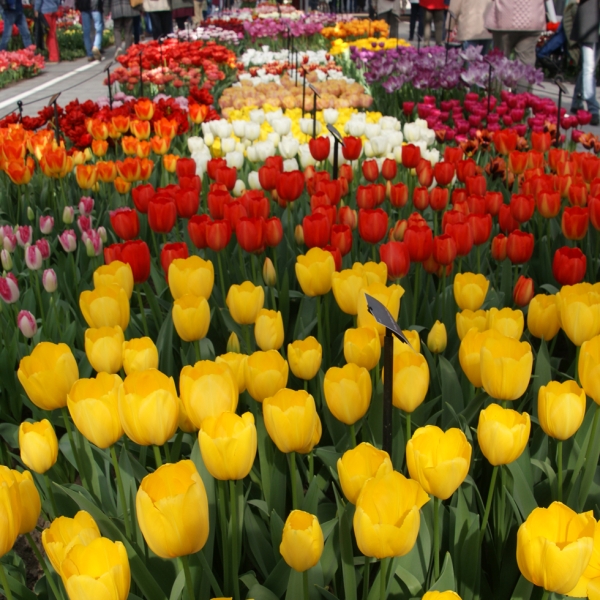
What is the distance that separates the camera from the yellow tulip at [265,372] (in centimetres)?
121

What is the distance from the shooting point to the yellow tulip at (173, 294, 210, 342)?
4.82ft

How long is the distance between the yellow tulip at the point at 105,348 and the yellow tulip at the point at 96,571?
0.55m

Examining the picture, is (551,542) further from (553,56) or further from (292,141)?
(553,56)

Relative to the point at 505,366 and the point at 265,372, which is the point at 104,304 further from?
the point at 505,366

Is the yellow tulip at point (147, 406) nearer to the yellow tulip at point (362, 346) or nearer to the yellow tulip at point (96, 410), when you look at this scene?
the yellow tulip at point (96, 410)

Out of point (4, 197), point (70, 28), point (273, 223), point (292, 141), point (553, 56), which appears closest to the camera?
point (273, 223)

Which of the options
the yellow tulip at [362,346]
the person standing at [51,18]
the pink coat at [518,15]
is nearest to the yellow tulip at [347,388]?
the yellow tulip at [362,346]

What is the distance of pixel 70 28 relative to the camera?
66.5ft

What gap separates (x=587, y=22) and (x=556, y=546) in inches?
310

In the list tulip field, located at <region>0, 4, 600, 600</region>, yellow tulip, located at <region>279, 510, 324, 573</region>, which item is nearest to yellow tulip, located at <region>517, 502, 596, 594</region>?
tulip field, located at <region>0, 4, 600, 600</region>

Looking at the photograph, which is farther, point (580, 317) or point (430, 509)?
point (580, 317)

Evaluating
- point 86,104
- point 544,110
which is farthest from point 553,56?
point 86,104

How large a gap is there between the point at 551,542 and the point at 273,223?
1.41 metres

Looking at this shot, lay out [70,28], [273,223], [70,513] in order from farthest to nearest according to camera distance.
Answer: [70,28]
[273,223]
[70,513]
